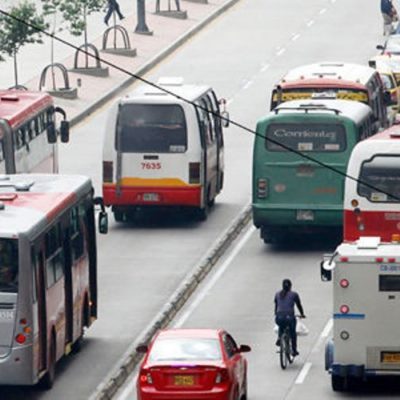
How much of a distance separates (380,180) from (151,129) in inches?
358

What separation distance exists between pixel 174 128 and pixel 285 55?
25224 millimetres

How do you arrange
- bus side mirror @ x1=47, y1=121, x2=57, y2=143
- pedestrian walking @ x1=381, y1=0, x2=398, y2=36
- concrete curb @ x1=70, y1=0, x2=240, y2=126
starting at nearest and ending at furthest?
bus side mirror @ x1=47, y1=121, x2=57, y2=143 < concrete curb @ x1=70, y1=0, x2=240, y2=126 < pedestrian walking @ x1=381, y1=0, x2=398, y2=36

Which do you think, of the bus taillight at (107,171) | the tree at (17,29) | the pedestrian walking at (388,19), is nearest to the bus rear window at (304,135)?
the bus taillight at (107,171)

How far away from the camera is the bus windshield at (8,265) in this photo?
3034 cm

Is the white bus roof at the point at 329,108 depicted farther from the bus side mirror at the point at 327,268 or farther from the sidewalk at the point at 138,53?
the sidewalk at the point at 138,53

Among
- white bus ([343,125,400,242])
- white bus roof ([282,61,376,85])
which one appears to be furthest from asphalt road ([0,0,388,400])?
white bus roof ([282,61,376,85])

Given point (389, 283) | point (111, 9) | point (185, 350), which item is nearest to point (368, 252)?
point (389, 283)

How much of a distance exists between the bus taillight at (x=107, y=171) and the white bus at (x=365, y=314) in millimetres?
15346

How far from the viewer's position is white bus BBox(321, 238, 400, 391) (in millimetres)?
31297

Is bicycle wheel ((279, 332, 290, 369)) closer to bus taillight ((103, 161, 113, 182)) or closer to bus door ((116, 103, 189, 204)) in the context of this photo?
bus door ((116, 103, 189, 204))

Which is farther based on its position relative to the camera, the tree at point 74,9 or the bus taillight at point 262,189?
A: the tree at point 74,9

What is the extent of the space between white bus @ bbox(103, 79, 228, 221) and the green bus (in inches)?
110

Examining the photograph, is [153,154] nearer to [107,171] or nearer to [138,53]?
[107,171]

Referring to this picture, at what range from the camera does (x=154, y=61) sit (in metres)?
68.8
